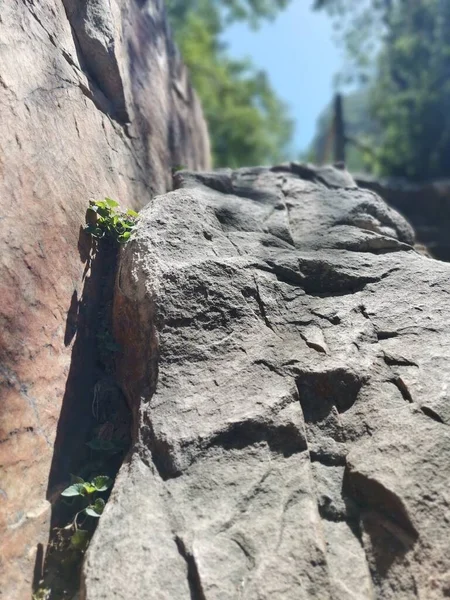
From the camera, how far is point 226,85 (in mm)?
14828

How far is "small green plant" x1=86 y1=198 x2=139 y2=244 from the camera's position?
2.96 metres

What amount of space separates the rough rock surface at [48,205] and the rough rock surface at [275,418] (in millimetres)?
309

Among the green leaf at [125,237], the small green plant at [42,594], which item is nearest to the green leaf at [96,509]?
the small green plant at [42,594]

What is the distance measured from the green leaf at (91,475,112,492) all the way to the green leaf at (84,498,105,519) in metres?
0.07

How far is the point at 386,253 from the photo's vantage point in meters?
3.23

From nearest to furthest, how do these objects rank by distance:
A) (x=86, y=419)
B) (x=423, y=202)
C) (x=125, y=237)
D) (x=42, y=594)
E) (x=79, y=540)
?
(x=42, y=594) < (x=79, y=540) < (x=86, y=419) < (x=125, y=237) < (x=423, y=202)

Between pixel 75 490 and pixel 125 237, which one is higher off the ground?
pixel 125 237

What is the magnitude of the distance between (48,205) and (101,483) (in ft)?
4.18

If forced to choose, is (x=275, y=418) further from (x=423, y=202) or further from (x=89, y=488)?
(x=423, y=202)

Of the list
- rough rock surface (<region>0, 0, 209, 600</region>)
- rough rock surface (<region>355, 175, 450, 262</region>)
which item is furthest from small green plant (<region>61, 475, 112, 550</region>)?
rough rock surface (<region>355, 175, 450, 262</region>)

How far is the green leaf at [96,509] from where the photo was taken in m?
2.21

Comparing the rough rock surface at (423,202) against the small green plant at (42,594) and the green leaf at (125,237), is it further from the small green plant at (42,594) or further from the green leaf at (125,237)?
the small green plant at (42,594)

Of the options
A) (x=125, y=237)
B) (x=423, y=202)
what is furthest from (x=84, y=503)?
(x=423, y=202)

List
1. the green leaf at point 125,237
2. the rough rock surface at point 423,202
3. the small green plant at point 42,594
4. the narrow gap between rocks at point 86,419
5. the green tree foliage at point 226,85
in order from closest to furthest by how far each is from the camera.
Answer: the small green plant at point 42,594 → the narrow gap between rocks at point 86,419 → the green leaf at point 125,237 → the rough rock surface at point 423,202 → the green tree foliage at point 226,85
